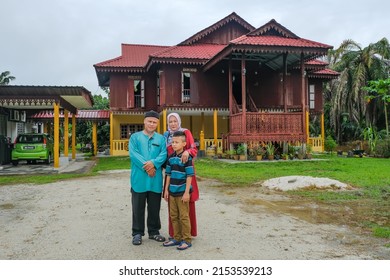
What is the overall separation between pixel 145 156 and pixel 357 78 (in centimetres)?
2429

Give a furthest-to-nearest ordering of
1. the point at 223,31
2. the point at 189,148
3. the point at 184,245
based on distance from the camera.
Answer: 1. the point at 223,31
2. the point at 189,148
3. the point at 184,245

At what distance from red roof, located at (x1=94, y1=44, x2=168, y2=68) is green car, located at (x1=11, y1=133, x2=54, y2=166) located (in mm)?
7386

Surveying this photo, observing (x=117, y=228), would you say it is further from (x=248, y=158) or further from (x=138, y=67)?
(x=138, y=67)

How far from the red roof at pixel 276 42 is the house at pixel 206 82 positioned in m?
0.31

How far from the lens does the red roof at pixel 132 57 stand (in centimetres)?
2257

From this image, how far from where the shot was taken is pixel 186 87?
71.7ft

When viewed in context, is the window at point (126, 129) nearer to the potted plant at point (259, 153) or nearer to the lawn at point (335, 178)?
the potted plant at point (259, 153)

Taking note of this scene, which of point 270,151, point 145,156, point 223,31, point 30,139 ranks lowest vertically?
point 270,151

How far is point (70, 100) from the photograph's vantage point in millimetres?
16266

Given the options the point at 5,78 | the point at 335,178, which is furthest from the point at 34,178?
the point at 5,78

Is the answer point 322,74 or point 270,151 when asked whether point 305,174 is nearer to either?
point 270,151

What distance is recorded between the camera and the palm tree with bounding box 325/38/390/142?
2518 centimetres

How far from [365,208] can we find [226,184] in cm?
398
